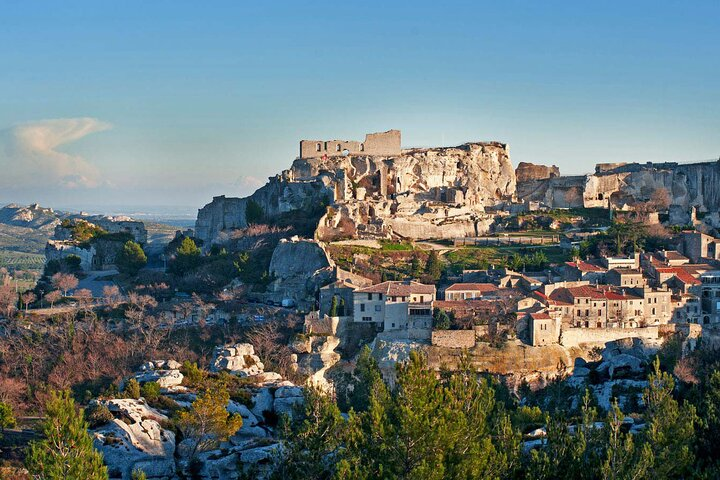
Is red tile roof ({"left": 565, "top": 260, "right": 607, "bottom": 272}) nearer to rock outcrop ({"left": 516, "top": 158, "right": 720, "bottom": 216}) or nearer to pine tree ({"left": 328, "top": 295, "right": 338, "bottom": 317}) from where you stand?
pine tree ({"left": 328, "top": 295, "right": 338, "bottom": 317})

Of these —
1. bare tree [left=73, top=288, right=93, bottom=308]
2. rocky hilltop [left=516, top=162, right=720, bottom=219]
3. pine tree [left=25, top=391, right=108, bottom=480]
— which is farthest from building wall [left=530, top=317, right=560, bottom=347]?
rocky hilltop [left=516, top=162, right=720, bottom=219]

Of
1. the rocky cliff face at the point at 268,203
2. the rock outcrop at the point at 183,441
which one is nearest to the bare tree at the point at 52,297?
the rocky cliff face at the point at 268,203

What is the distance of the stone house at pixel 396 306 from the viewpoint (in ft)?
134

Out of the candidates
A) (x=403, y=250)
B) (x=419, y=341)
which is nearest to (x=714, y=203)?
(x=403, y=250)

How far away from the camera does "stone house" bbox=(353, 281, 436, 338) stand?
41.0 meters

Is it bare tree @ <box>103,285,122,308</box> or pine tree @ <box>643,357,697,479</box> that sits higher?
bare tree @ <box>103,285,122,308</box>

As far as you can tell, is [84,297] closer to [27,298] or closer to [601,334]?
[27,298]

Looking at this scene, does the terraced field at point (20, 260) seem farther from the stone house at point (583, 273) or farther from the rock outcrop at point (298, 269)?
the stone house at point (583, 273)

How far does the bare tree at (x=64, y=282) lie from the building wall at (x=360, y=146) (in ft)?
53.2

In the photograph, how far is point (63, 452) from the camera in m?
21.1

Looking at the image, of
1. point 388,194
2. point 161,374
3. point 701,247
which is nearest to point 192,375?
point 161,374

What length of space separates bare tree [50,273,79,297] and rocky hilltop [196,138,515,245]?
939 cm

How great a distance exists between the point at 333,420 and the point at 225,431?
557 cm

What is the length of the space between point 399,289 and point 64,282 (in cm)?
2154
